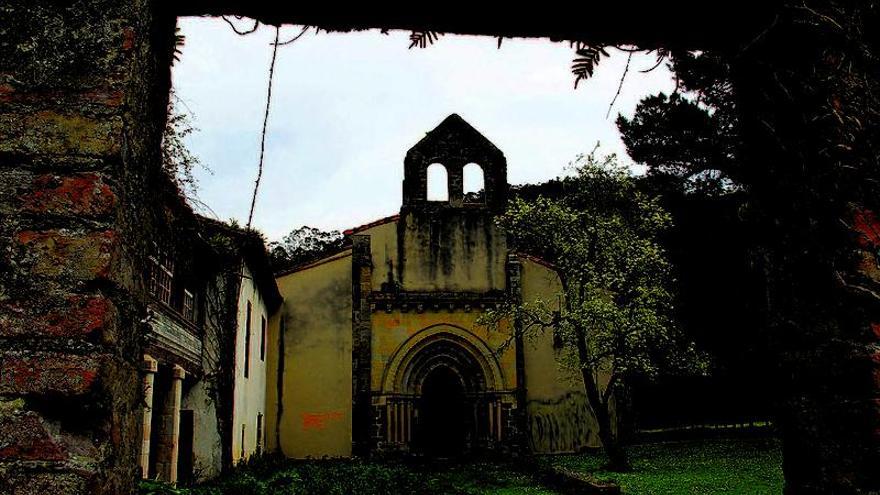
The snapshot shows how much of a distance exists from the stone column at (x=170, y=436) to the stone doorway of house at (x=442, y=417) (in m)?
9.72

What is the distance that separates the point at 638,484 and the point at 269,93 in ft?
38.9

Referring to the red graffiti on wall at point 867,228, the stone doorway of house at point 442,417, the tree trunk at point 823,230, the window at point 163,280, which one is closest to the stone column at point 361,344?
the stone doorway of house at point 442,417

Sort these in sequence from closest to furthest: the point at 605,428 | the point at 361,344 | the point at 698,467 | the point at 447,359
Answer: the point at 698,467 < the point at 605,428 < the point at 361,344 < the point at 447,359

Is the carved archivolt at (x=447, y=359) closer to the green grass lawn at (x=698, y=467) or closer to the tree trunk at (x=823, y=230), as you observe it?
the green grass lawn at (x=698, y=467)

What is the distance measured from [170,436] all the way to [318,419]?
8034 mm

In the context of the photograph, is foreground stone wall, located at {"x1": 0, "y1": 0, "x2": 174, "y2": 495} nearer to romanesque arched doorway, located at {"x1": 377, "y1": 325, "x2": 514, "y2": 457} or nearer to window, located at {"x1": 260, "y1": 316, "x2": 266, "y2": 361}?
window, located at {"x1": 260, "y1": 316, "x2": 266, "y2": 361}

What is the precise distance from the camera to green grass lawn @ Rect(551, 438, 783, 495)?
458 inches

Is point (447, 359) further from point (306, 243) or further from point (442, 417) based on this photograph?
point (306, 243)

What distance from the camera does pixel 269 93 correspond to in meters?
2.32

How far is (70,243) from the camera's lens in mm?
1681

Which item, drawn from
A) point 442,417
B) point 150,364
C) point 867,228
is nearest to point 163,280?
point 150,364

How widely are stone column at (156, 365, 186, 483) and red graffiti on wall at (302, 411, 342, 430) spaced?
7.69 meters

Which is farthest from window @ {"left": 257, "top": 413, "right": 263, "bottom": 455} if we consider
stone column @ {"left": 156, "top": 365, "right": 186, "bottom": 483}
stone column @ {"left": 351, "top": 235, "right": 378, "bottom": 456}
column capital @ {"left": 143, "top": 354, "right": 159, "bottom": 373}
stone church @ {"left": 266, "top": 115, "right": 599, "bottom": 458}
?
column capital @ {"left": 143, "top": 354, "right": 159, "bottom": 373}

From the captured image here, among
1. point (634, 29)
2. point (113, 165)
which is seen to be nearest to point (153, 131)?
point (113, 165)
